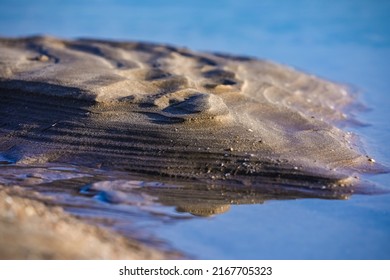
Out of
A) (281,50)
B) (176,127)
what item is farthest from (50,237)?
(281,50)

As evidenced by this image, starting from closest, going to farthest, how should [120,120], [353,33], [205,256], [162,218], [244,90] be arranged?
[205,256]
[162,218]
[120,120]
[244,90]
[353,33]

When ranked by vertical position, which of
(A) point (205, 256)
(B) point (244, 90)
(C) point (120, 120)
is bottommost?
(A) point (205, 256)

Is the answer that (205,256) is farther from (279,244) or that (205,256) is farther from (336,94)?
(336,94)

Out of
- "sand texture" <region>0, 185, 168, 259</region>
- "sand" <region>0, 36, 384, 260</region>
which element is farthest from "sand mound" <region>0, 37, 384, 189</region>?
"sand texture" <region>0, 185, 168, 259</region>

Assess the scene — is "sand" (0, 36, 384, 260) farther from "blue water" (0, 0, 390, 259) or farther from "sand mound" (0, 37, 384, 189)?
"blue water" (0, 0, 390, 259)

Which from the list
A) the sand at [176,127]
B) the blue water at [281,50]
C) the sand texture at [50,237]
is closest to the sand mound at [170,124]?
the sand at [176,127]

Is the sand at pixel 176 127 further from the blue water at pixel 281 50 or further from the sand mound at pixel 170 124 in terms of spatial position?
the blue water at pixel 281 50

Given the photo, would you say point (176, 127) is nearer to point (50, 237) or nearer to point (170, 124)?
point (170, 124)
